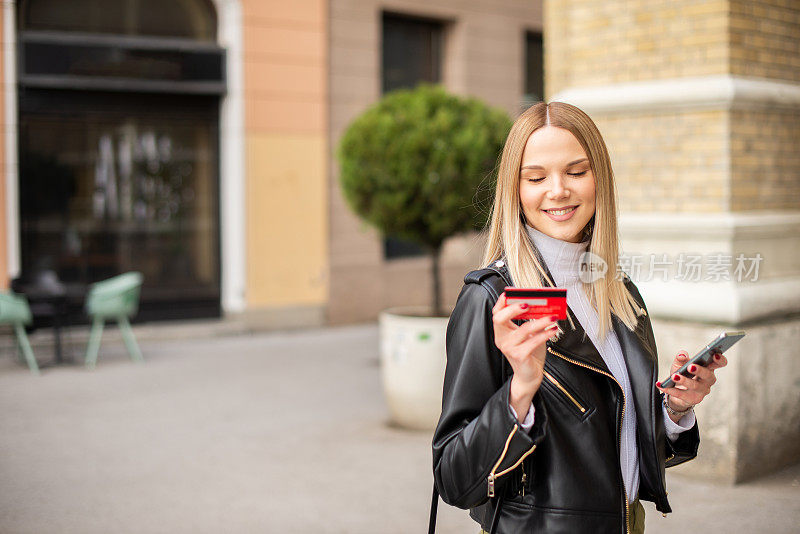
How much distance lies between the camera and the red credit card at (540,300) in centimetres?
175

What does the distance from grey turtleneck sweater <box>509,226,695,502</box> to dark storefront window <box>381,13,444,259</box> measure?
1204cm

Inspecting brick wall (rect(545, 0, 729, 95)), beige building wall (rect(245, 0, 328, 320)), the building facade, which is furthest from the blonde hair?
beige building wall (rect(245, 0, 328, 320))

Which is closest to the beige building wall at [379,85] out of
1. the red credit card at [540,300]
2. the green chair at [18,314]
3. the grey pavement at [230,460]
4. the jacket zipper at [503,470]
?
the grey pavement at [230,460]

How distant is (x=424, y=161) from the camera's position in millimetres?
7629

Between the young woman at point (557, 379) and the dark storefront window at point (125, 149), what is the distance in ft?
34.9

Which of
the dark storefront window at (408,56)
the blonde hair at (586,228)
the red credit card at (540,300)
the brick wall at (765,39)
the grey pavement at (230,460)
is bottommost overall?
the grey pavement at (230,460)

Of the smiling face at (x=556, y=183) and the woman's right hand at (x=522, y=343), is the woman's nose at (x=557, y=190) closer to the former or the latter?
the smiling face at (x=556, y=183)

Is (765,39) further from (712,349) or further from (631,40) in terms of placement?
(712,349)

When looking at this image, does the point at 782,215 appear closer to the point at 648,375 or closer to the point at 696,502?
the point at 696,502

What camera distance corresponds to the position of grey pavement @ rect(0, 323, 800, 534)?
16.2ft

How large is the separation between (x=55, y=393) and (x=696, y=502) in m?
6.27

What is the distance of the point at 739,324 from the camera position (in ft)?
17.7

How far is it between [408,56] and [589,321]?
518 inches

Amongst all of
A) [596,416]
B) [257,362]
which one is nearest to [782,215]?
[596,416]
